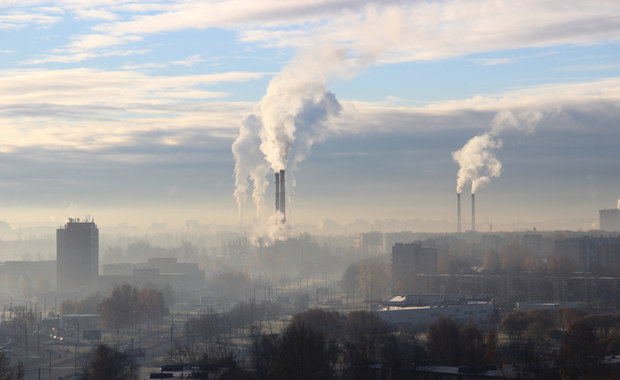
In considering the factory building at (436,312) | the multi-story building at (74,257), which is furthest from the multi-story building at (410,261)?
the multi-story building at (74,257)

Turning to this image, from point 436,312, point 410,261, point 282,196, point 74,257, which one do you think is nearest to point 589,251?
point 410,261

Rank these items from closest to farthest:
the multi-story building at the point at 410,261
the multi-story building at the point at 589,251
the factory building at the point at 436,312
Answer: the factory building at the point at 436,312
the multi-story building at the point at 410,261
the multi-story building at the point at 589,251

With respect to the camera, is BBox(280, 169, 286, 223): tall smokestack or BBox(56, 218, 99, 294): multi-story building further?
BBox(56, 218, 99, 294): multi-story building

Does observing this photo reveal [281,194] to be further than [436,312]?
Yes

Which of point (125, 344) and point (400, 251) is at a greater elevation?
point (400, 251)

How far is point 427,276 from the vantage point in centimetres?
10894

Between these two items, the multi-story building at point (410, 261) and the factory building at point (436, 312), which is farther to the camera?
the multi-story building at point (410, 261)

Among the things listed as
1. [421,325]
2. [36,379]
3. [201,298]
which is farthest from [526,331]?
[201,298]

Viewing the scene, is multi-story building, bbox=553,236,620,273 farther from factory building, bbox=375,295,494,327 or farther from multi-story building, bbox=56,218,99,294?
multi-story building, bbox=56,218,99,294

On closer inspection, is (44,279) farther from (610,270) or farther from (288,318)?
(610,270)

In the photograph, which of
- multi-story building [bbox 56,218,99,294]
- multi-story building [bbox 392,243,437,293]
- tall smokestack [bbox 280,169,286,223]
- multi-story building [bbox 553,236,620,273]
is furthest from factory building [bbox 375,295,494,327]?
multi-story building [bbox 56,218,99,294]

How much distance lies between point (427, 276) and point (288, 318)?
26.6 meters

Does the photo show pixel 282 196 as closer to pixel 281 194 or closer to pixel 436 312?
pixel 281 194

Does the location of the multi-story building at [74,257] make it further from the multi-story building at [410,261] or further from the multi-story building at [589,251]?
the multi-story building at [589,251]
